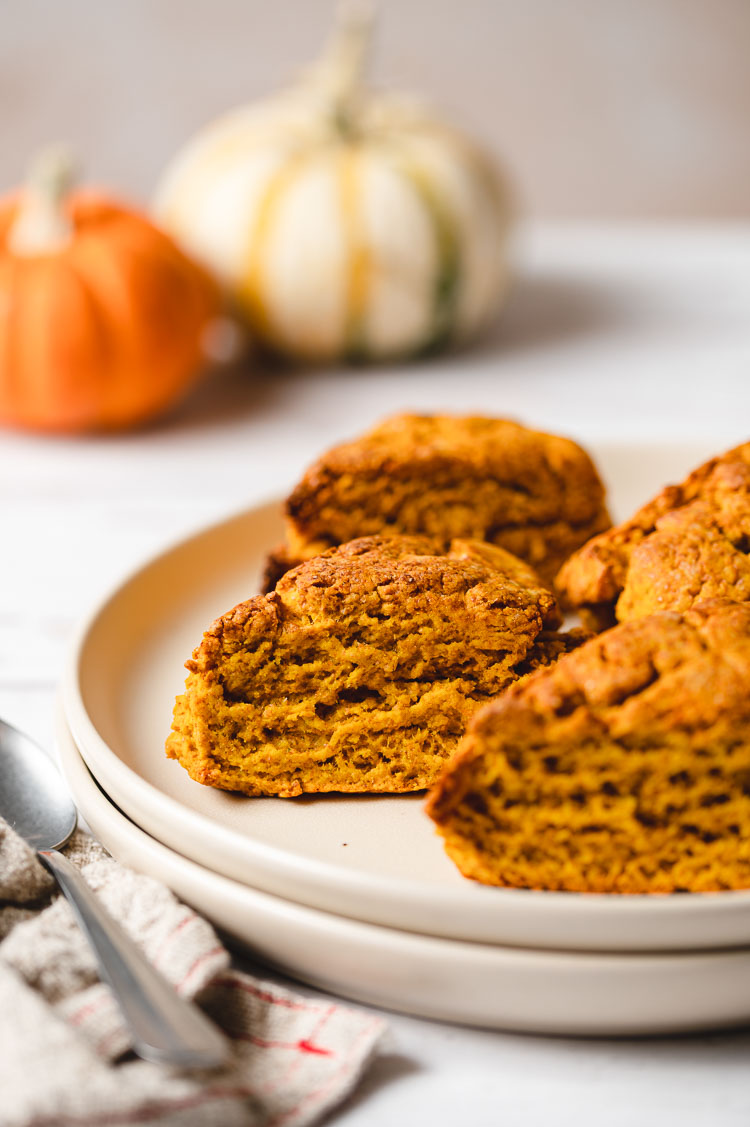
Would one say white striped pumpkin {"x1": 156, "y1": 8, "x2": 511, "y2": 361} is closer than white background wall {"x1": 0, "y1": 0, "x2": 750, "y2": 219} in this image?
Yes

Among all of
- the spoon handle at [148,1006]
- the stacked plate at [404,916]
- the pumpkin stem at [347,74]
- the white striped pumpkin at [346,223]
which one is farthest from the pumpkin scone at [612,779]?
the pumpkin stem at [347,74]

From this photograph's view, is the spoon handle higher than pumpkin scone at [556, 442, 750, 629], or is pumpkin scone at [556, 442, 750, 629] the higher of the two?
pumpkin scone at [556, 442, 750, 629]

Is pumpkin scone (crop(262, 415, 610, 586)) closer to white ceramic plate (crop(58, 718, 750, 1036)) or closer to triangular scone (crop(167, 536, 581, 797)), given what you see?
triangular scone (crop(167, 536, 581, 797))

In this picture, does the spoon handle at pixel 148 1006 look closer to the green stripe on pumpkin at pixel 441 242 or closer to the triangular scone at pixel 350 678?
the triangular scone at pixel 350 678

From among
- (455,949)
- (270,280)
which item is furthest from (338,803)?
(270,280)

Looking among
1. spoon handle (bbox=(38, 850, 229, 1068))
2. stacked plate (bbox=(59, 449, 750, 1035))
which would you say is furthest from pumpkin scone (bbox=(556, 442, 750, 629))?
spoon handle (bbox=(38, 850, 229, 1068))

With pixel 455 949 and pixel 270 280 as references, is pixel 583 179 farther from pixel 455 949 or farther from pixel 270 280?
pixel 455 949

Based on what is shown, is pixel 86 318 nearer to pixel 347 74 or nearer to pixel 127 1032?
pixel 347 74
